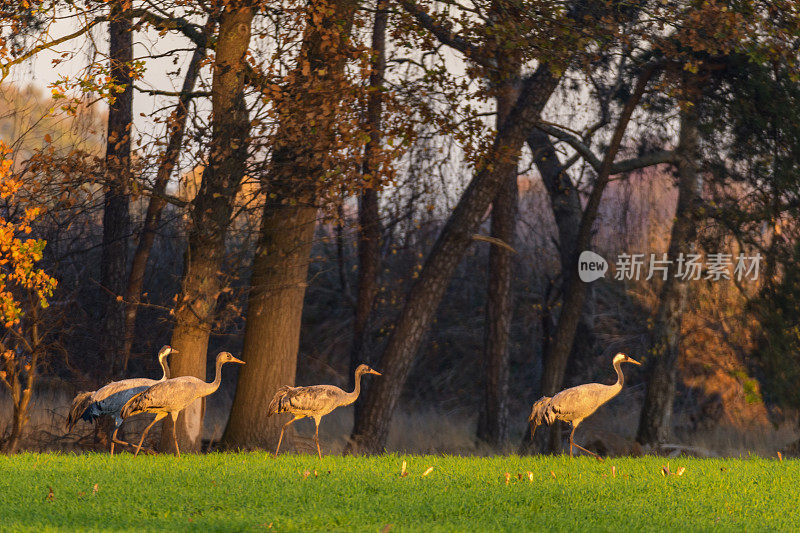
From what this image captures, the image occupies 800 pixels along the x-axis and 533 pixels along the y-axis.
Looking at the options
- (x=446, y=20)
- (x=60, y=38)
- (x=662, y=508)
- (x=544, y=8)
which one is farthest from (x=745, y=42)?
(x=60, y=38)

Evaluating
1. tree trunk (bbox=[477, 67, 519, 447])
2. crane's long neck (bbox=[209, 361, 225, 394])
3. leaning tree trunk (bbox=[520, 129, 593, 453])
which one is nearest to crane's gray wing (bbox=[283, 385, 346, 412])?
crane's long neck (bbox=[209, 361, 225, 394])

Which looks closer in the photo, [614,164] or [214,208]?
[214,208]

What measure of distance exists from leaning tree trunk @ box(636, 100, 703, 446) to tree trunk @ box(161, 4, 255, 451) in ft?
28.0

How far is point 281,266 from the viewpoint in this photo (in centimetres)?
1389

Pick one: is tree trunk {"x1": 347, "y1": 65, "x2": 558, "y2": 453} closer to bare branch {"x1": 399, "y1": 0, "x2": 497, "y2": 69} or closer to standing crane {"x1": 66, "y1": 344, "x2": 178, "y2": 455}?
bare branch {"x1": 399, "y1": 0, "x2": 497, "y2": 69}

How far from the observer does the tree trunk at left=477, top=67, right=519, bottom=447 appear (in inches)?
750

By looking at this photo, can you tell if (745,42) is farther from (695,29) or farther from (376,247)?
(376,247)

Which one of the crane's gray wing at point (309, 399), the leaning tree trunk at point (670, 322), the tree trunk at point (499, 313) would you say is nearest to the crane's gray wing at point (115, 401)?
the crane's gray wing at point (309, 399)

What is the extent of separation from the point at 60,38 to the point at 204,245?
10.9ft

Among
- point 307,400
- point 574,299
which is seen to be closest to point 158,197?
point 307,400

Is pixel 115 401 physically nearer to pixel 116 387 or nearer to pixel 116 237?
pixel 116 387

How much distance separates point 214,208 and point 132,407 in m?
2.88

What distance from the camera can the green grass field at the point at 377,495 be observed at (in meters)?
8.43

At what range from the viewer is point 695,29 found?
13.9m
